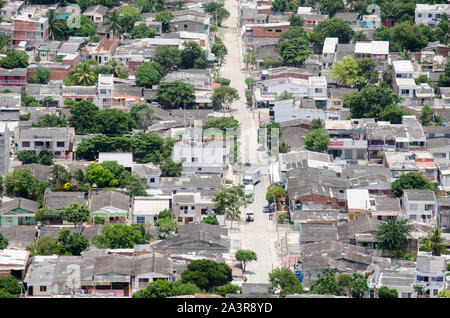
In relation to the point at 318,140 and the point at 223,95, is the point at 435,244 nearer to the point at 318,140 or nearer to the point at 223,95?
the point at 318,140

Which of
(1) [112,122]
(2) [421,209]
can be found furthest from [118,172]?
(2) [421,209]

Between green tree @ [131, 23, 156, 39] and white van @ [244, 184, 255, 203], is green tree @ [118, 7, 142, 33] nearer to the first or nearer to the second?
green tree @ [131, 23, 156, 39]

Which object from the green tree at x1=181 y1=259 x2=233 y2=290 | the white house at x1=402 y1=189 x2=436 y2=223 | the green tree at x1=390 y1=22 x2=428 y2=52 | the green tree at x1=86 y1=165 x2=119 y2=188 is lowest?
the green tree at x1=181 y1=259 x2=233 y2=290

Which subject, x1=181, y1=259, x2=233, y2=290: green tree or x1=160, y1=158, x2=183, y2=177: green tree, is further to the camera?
x1=160, y1=158, x2=183, y2=177: green tree

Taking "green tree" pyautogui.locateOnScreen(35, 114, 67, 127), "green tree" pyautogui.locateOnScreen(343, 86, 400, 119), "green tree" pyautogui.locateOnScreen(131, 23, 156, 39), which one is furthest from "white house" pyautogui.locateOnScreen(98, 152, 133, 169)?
"green tree" pyautogui.locateOnScreen(131, 23, 156, 39)

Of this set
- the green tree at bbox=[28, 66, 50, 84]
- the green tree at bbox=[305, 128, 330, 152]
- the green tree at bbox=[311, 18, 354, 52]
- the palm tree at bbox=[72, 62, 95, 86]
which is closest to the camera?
the green tree at bbox=[305, 128, 330, 152]
